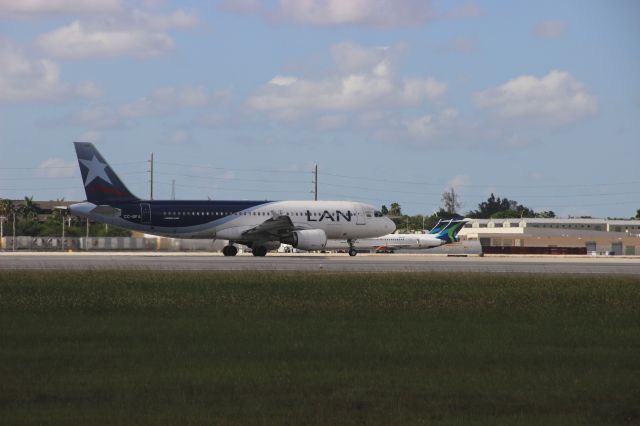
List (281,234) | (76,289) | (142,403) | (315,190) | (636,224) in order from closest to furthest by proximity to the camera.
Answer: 1. (142,403)
2. (76,289)
3. (281,234)
4. (315,190)
5. (636,224)

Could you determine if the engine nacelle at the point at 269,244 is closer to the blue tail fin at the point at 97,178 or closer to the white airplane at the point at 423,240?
the blue tail fin at the point at 97,178

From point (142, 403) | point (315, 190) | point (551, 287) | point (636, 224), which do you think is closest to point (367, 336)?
point (142, 403)

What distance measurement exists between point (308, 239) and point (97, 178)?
13901 millimetres

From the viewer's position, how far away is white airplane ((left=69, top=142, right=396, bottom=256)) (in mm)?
63562

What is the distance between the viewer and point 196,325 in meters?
21.0

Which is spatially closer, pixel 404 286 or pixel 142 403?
pixel 142 403

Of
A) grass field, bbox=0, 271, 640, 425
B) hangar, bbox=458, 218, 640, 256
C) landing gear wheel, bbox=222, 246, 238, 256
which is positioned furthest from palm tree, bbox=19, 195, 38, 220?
grass field, bbox=0, 271, 640, 425

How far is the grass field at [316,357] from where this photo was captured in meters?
12.5

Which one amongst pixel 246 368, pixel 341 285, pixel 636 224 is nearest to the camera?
pixel 246 368

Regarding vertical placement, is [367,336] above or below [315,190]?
below

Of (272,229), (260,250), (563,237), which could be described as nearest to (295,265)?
(272,229)

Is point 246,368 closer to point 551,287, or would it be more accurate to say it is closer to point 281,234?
point 551,287

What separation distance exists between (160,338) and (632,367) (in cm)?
843

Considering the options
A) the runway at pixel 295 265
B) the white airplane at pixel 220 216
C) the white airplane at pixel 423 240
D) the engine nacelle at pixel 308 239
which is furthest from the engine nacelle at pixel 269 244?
the white airplane at pixel 423 240
